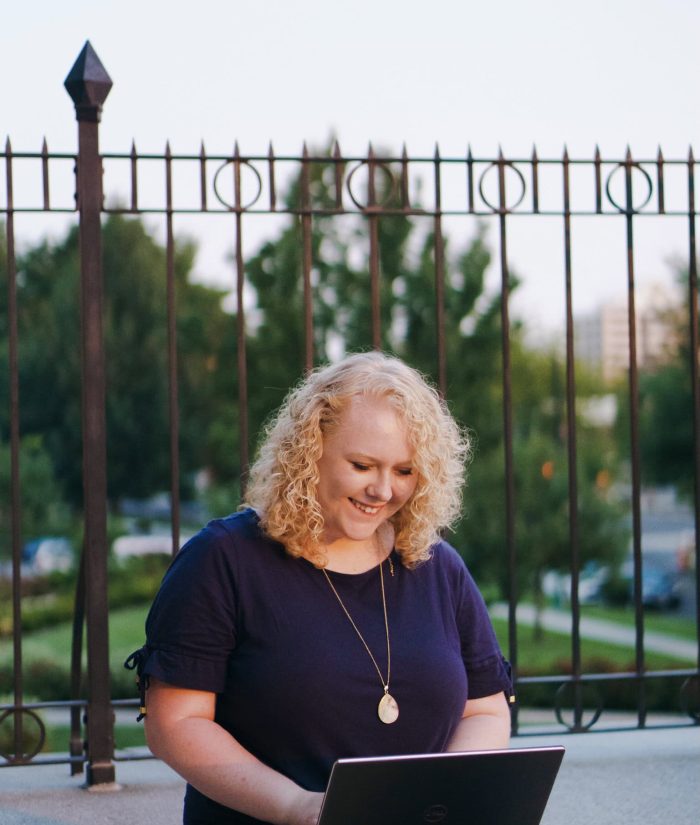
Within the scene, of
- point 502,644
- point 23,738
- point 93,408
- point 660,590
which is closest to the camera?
point 93,408

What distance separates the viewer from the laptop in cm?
175

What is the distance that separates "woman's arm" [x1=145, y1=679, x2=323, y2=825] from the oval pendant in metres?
0.21

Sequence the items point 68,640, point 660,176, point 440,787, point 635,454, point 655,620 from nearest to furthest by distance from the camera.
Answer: point 440,787
point 635,454
point 660,176
point 68,640
point 655,620

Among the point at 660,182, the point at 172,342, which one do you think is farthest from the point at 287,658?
the point at 660,182

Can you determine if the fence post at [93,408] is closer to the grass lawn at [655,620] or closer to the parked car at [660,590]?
the grass lawn at [655,620]

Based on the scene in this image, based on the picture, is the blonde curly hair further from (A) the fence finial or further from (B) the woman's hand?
(A) the fence finial

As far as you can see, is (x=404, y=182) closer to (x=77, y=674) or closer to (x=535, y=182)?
(x=535, y=182)

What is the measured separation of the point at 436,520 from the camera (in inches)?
87.9

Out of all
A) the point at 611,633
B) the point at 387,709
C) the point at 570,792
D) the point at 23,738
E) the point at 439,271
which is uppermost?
the point at 439,271

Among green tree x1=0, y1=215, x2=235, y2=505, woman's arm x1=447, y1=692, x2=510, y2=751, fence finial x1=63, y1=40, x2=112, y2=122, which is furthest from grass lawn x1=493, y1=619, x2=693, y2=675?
woman's arm x1=447, y1=692, x2=510, y2=751

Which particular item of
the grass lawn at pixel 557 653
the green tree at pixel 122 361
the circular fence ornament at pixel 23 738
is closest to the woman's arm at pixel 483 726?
the circular fence ornament at pixel 23 738

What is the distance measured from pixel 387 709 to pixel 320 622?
19 centimetres

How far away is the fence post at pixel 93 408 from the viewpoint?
12.0 feet

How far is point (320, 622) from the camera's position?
206cm
